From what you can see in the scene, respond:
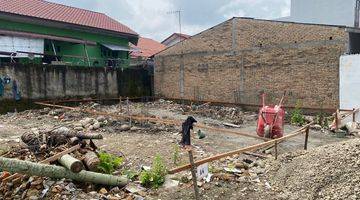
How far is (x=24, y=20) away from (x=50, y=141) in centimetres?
1473

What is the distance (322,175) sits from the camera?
5320 millimetres

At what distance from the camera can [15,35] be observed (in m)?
17.5

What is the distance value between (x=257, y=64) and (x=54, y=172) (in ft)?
47.0

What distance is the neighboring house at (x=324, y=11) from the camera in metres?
24.4

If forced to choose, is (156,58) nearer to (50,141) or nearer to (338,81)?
(338,81)

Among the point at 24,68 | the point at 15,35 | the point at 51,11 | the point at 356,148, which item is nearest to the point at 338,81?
the point at 356,148

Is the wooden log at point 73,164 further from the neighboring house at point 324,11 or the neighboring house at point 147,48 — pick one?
the neighboring house at point 324,11

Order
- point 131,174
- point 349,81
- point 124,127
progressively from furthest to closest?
1. point 349,81
2. point 124,127
3. point 131,174

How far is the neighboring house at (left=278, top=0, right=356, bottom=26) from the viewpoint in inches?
961

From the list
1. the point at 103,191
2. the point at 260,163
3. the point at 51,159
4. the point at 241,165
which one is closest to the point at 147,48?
the point at 260,163

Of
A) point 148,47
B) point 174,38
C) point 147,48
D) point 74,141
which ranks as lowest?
point 74,141

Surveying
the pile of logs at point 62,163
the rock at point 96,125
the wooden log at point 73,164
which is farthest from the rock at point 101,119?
the wooden log at point 73,164

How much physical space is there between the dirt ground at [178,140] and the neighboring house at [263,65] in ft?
7.56

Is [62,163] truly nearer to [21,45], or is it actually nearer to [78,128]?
[78,128]
